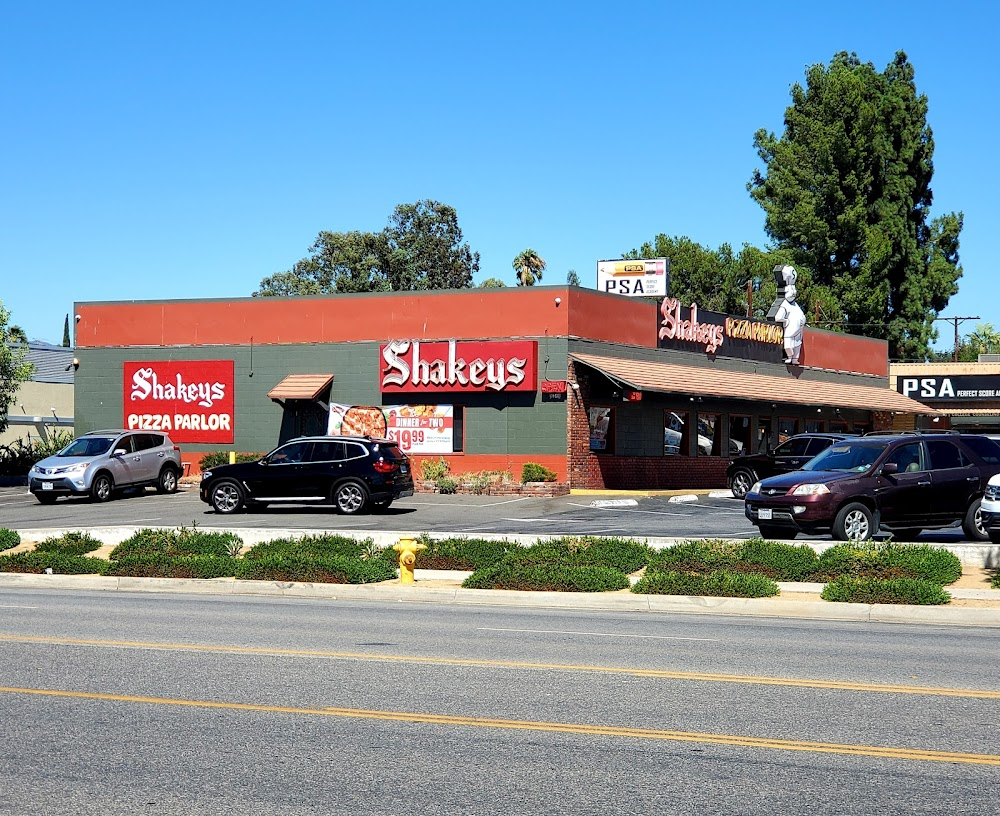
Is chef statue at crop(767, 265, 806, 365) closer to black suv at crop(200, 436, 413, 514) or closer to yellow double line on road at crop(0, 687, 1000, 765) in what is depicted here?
black suv at crop(200, 436, 413, 514)

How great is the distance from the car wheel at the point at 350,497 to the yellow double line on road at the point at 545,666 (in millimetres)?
15789

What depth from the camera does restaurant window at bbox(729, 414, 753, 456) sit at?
43750 mm

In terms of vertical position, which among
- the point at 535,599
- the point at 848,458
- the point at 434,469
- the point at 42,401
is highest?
the point at 42,401

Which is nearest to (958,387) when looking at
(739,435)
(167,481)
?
(739,435)

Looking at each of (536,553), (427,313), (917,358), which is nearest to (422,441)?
(427,313)

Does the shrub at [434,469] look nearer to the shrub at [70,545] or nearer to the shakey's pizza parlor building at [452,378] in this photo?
the shakey's pizza parlor building at [452,378]

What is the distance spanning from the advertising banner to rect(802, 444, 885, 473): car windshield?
16.8 meters

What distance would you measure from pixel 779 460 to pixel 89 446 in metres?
17.6

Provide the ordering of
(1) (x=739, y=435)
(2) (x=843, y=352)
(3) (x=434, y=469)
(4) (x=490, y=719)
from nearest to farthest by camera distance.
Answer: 1. (4) (x=490, y=719)
2. (3) (x=434, y=469)
3. (1) (x=739, y=435)
4. (2) (x=843, y=352)

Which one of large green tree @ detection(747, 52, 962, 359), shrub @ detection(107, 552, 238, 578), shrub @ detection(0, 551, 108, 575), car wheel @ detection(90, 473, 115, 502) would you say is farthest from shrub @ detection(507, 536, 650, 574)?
large green tree @ detection(747, 52, 962, 359)

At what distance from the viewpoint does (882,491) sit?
2112cm

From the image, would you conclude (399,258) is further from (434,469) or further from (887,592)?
(887,592)

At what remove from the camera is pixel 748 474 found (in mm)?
35188

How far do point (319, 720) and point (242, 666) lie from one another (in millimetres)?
2509
